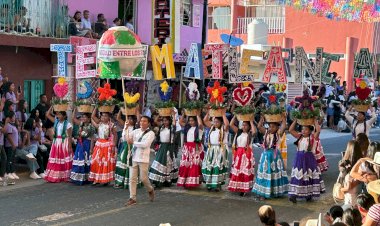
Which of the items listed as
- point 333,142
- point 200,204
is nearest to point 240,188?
point 200,204

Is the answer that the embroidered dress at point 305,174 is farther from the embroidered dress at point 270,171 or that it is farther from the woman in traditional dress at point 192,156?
the woman in traditional dress at point 192,156

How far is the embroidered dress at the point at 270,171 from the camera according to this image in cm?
1324

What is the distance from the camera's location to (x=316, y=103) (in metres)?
14.6

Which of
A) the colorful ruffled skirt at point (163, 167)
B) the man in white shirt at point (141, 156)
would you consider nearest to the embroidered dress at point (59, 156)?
the colorful ruffled skirt at point (163, 167)

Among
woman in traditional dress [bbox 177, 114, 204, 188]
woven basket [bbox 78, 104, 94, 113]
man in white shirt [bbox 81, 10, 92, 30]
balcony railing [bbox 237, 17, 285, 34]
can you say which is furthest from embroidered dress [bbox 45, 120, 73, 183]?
balcony railing [bbox 237, 17, 285, 34]

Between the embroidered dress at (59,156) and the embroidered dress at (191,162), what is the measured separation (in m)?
2.46

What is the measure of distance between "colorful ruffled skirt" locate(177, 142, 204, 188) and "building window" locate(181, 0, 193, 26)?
13.7 meters

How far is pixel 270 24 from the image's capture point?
122 feet

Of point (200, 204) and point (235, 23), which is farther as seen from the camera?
point (235, 23)

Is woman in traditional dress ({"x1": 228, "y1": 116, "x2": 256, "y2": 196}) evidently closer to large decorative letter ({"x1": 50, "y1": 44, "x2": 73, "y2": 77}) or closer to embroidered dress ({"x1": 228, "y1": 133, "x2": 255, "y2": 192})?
embroidered dress ({"x1": 228, "y1": 133, "x2": 255, "y2": 192})

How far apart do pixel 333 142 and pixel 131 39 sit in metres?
12.1

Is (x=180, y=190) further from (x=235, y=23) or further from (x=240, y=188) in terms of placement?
(x=235, y=23)

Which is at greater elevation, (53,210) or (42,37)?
(42,37)

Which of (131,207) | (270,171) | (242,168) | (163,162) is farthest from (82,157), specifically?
(270,171)
